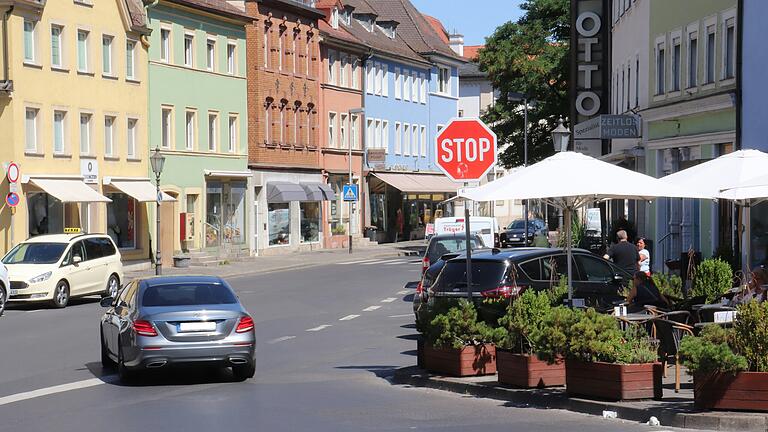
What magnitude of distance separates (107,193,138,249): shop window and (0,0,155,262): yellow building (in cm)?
4

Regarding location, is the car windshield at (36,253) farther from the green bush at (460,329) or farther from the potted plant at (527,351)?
the potted plant at (527,351)

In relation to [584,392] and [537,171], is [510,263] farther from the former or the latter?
[584,392]

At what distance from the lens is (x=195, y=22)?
56.2 meters

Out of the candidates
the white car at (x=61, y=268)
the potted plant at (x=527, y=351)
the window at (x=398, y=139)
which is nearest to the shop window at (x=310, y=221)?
the window at (x=398, y=139)

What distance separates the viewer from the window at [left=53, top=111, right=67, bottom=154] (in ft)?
152

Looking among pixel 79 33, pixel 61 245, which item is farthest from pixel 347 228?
pixel 61 245

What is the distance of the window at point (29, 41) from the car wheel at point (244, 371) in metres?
28.9

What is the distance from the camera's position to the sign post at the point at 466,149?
15.8 m

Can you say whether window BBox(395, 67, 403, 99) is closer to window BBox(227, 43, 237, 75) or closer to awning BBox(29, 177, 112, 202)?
window BBox(227, 43, 237, 75)

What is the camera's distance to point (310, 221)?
227ft

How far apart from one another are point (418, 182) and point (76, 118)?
38086 millimetres

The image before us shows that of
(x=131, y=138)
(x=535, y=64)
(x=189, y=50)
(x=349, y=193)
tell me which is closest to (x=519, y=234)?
(x=535, y=64)

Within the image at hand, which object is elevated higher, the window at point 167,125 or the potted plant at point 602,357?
the window at point 167,125

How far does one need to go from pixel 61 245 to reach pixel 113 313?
15458mm
